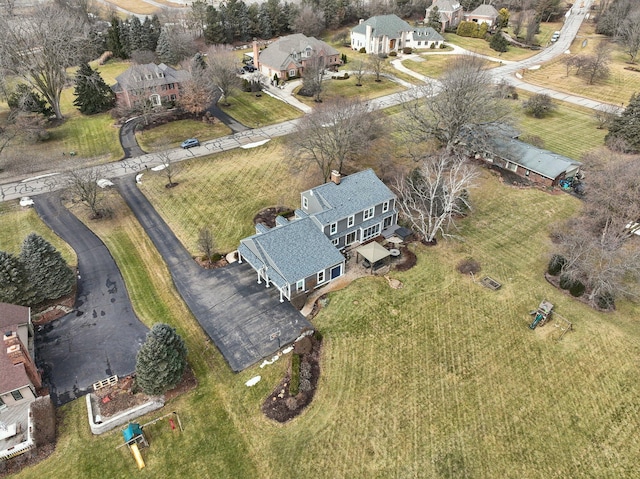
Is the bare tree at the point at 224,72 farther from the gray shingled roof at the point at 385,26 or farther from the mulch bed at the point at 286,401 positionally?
the mulch bed at the point at 286,401

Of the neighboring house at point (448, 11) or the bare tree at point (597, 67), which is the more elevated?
the neighboring house at point (448, 11)

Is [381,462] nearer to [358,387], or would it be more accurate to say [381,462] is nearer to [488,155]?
[358,387]

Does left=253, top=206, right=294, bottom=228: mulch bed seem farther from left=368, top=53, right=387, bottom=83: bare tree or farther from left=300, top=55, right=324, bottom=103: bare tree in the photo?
left=368, top=53, right=387, bottom=83: bare tree

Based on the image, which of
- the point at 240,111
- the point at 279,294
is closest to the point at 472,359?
the point at 279,294

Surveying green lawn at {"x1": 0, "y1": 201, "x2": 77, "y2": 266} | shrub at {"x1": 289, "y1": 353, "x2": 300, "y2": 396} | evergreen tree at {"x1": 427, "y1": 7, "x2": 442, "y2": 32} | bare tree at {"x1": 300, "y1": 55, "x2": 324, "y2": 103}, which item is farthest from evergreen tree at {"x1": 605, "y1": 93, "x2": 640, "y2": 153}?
green lawn at {"x1": 0, "y1": 201, "x2": 77, "y2": 266}

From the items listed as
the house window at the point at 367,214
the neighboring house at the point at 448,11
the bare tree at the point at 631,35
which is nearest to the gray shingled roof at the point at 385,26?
the neighboring house at the point at 448,11
